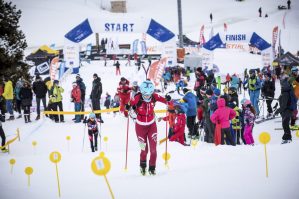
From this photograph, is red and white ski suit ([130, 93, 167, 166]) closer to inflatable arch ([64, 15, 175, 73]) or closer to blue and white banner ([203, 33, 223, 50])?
inflatable arch ([64, 15, 175, 73])

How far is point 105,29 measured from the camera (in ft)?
65.4

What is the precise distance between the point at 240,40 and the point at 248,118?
17.6 meters

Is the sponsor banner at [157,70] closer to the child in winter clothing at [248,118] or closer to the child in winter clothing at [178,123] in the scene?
the child in winter clothing at [178,123]

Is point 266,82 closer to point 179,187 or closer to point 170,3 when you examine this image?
point 179,187

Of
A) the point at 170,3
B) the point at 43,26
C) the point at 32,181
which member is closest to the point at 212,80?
the point at 32,181

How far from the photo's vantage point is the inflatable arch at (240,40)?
2356 cm

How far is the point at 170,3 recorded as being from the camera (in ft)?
283

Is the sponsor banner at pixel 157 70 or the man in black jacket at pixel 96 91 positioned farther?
the sponsor banner at pixel 157 70

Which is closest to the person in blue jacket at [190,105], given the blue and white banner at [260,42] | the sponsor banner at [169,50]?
the sponsor banner at [169,50]

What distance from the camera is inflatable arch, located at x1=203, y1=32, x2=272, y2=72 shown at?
23562 mm

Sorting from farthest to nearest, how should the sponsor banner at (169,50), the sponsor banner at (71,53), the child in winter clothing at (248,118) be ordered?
the sponsor banner at (169,50) → the sponsor banner at (71,53) → the child in winter clothing at (248,118)

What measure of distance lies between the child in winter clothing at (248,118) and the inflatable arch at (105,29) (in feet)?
42.0

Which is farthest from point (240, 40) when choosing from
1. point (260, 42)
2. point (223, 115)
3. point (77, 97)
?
point (223, 115)

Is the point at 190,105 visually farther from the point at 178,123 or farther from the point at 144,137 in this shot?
the point at 144,137
